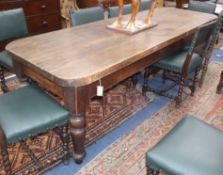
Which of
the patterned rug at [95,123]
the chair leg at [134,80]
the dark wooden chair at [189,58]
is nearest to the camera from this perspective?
the patterned rug at [95,123]

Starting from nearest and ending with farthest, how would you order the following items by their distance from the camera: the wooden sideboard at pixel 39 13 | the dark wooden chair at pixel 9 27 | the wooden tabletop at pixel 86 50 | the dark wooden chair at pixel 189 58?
the wooden tabletop at pixel 86 50
the dark wooden chair at pixel 189 58
the dark wooden chair at pixel 9 27
the wooden sideboard at pixel 39 13

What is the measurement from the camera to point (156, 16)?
9.38ft

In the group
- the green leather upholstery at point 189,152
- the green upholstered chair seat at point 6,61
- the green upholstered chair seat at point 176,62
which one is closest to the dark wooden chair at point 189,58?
the green upholstered chair seat at point 176,62

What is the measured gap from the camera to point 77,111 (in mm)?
1582

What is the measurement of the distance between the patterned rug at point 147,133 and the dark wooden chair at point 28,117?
323 millimetres

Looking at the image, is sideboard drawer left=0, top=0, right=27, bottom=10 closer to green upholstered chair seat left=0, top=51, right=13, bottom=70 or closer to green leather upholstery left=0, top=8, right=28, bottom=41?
green leather upholstery left=0, top=8, right=28, bottom=41

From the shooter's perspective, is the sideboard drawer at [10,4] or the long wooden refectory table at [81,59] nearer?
the long wooden refectory table at [81,59]

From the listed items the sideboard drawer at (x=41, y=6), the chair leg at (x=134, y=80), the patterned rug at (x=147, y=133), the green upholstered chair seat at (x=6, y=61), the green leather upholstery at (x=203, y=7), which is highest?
the green leather upholstery at (x=203, y=7)

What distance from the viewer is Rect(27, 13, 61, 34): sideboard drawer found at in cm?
345

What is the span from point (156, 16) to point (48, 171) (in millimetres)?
2011

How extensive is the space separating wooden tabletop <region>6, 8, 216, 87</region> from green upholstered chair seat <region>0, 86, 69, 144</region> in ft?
0.76

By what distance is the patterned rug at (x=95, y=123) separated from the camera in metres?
1.85

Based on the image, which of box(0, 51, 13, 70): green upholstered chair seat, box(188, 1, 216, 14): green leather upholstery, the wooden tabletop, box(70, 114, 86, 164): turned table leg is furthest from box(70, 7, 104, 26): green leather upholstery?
box(188, 1, 216, 14): green leather upholstery

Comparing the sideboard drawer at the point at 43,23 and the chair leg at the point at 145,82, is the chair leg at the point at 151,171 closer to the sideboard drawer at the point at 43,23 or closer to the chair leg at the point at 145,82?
the chair leg at the point at 145,82
